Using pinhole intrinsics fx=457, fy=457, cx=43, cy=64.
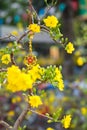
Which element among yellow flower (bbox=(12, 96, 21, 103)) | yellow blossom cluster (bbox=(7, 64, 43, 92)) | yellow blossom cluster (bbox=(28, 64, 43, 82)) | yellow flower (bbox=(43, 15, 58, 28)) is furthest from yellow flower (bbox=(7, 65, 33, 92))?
yellow flower (bbox=(12, 96, 21, 103))

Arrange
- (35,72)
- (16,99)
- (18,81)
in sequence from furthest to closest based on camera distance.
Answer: (16,99) → (35,72) → (18,81)

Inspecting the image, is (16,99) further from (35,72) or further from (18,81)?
(18,81)

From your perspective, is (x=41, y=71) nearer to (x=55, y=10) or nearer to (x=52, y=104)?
(x=52, y=104)

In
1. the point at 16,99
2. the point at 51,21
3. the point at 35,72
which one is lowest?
the point at 35,72

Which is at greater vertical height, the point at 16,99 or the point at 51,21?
the point at 16,99

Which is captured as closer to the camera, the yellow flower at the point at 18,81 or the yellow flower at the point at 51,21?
the yellow flower at the point at 18,81

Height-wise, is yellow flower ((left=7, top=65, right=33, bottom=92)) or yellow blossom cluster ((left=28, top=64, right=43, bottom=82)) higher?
yellow blossom cluster ((left=28, top=64, right=43, bottom=82))

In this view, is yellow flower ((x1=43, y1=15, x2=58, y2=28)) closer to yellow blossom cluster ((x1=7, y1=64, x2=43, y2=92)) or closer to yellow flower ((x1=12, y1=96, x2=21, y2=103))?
yellow blossom cluster ((x1=7, y1=64, x2=43, y2=92))

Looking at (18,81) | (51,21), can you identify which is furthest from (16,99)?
(18,81)

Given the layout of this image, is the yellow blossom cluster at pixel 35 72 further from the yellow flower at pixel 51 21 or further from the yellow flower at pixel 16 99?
the yellow flower at pixel 16 99

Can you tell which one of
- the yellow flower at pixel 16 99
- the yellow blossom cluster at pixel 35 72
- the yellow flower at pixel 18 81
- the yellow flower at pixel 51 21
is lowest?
the yellow flower at pixel 18 81

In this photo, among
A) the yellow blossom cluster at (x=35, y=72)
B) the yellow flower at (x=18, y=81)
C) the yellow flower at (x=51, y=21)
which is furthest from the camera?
the yellow flower at (x=51, y=21)

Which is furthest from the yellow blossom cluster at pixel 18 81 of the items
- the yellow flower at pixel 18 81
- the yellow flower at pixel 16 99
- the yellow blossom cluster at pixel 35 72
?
the yellow flower at pixel 16 99

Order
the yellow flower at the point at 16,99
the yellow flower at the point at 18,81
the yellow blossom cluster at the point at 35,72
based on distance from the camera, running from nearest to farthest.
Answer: the yellow flower at the point at 18,81, the yellow blossom cluster at the point at 35,72, the yellow flower at the point at 16,99
